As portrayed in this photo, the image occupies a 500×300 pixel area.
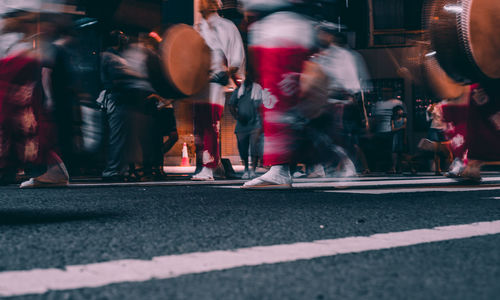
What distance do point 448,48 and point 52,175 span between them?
10.3ft

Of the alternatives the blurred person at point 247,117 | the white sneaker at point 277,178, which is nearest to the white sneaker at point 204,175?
the blurred person at point 247,117

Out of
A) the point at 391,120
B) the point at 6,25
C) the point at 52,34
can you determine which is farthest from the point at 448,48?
the point at 391,120

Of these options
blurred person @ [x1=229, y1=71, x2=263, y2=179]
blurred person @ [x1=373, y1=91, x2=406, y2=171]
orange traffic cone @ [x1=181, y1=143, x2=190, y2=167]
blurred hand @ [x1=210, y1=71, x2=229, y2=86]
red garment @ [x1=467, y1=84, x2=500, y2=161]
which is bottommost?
orange traffic cone @ [x1=181, y1=143, x2=190, y2=167]

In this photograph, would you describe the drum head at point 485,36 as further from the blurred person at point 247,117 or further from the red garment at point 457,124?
the blurred person at point 247,117

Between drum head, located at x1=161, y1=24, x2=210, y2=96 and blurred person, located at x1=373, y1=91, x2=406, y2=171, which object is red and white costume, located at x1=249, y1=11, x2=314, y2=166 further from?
blurred person, located at x1=373, y1=91, x2=406, y2=171

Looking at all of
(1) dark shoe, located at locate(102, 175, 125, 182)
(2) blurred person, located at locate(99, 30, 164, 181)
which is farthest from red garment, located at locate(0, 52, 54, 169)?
(1) dark shoe, located at locate(102, 175, 125, 182)

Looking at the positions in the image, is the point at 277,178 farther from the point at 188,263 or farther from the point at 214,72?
the point at 188,263

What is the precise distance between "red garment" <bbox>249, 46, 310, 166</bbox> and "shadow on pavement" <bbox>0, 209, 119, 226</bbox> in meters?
1.46

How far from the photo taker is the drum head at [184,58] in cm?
Answer: 531

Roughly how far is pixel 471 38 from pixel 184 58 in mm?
2616

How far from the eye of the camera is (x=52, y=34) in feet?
13.4

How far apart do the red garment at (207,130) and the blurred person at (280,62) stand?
2390mm

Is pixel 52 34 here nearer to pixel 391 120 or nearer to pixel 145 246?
pixel 145 246

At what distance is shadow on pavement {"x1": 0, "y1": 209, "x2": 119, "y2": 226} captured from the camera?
2107mm
